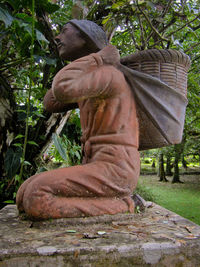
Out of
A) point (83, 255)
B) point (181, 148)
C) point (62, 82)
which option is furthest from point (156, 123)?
point (181, 148)

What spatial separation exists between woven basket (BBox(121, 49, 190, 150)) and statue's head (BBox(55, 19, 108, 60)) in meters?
0.24

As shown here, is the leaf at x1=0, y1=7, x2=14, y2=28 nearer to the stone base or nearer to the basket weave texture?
the basket weave texture

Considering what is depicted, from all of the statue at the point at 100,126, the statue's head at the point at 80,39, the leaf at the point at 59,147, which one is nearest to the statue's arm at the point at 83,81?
the statue at the point at 100,126

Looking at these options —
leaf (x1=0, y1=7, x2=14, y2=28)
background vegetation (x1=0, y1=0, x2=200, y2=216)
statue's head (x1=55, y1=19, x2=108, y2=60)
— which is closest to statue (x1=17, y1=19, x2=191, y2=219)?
statue's head (x1=55, y1=19, x2=108, y2=60)

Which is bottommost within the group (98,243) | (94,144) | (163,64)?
(98,243)

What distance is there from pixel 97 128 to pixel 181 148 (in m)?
8.51

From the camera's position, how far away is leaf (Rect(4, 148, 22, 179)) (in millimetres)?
2438

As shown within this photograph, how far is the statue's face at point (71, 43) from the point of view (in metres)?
1.83

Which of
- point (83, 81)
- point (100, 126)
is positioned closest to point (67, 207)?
point (100, 126)

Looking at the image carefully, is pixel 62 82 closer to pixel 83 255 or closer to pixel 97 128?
pixel 97 128

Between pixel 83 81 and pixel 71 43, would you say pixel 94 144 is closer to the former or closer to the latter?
pixel 83 81

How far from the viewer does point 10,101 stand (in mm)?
2736

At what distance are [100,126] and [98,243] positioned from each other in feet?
2.49

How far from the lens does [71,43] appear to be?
1846 mm
